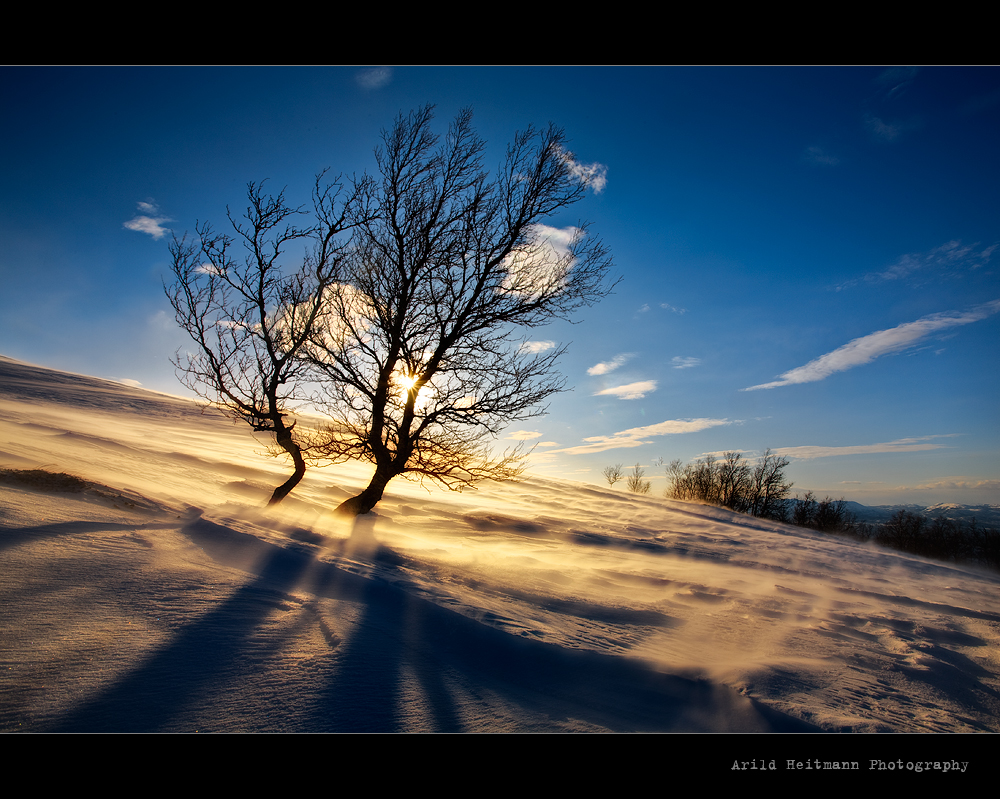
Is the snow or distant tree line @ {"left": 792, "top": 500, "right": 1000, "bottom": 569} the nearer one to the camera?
the snow

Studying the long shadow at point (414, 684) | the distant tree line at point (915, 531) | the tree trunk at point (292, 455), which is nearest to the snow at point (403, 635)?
the long shadow at point (414, 684)

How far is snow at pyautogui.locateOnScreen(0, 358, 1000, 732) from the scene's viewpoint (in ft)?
6.11

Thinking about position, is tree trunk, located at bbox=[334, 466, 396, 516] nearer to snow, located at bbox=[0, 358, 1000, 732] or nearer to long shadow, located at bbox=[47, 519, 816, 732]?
snow, located at bbox=[0, 358, 1000, 732]

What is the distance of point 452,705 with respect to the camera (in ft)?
6.86

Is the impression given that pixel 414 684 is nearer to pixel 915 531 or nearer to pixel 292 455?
pixel 292 455

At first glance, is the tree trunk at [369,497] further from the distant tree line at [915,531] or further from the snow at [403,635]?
the distant tree line at [915,531]

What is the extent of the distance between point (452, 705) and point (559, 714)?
575mm

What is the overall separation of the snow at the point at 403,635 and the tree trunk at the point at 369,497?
1.02m

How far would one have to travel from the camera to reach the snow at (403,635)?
73.3 inches

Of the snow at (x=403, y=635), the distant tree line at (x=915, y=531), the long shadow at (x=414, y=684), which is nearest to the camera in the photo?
the long shadow at (x=414, y=684)

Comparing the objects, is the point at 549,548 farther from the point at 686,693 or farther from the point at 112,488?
the point at 112,488

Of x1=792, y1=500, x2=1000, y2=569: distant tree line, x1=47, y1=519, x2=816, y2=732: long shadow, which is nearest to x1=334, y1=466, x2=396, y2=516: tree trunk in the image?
x1=47, y1=519, x2=816, y2=732: long shadow

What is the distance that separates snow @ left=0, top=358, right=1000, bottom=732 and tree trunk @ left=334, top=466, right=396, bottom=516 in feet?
3.34
